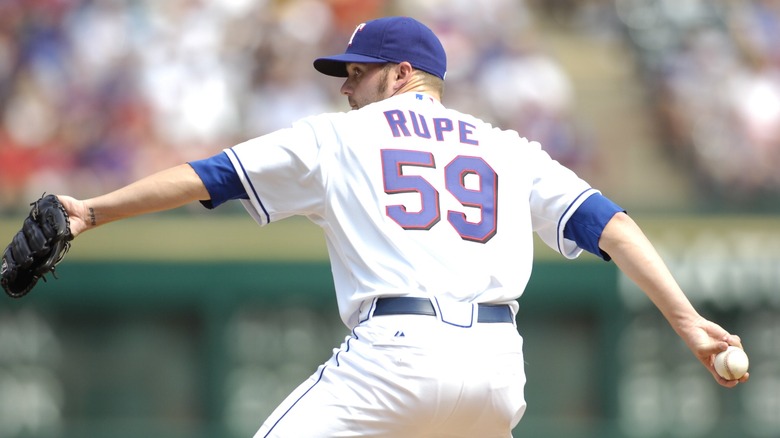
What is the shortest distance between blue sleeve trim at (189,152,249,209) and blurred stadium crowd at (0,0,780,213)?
5024 millimetres

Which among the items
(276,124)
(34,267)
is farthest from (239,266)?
(34,267)

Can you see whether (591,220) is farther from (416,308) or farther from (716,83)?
(716,83)

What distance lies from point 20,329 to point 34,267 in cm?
Answer: 496

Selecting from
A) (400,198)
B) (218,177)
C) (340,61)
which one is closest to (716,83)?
(340,61)

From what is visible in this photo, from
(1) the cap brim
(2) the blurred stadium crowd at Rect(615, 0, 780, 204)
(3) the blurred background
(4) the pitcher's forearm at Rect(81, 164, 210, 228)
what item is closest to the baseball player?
(4) the pitcher's forearm at Rect(81, 164, 210, 228)

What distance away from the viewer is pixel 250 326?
8.09 m

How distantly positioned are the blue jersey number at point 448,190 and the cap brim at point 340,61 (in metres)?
0.40

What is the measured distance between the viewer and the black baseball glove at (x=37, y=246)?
132 inches

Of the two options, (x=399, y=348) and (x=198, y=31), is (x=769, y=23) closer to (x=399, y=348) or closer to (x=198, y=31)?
(x=198, y=31)

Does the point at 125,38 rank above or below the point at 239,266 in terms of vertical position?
above

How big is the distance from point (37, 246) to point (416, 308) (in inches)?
41.6

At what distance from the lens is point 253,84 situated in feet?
29.2

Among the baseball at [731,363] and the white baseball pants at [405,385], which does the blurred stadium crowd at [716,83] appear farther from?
the white baseball pants at [405,385]

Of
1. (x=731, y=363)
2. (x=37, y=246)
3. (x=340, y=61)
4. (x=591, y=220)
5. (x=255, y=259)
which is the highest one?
(x=340, y=61)
